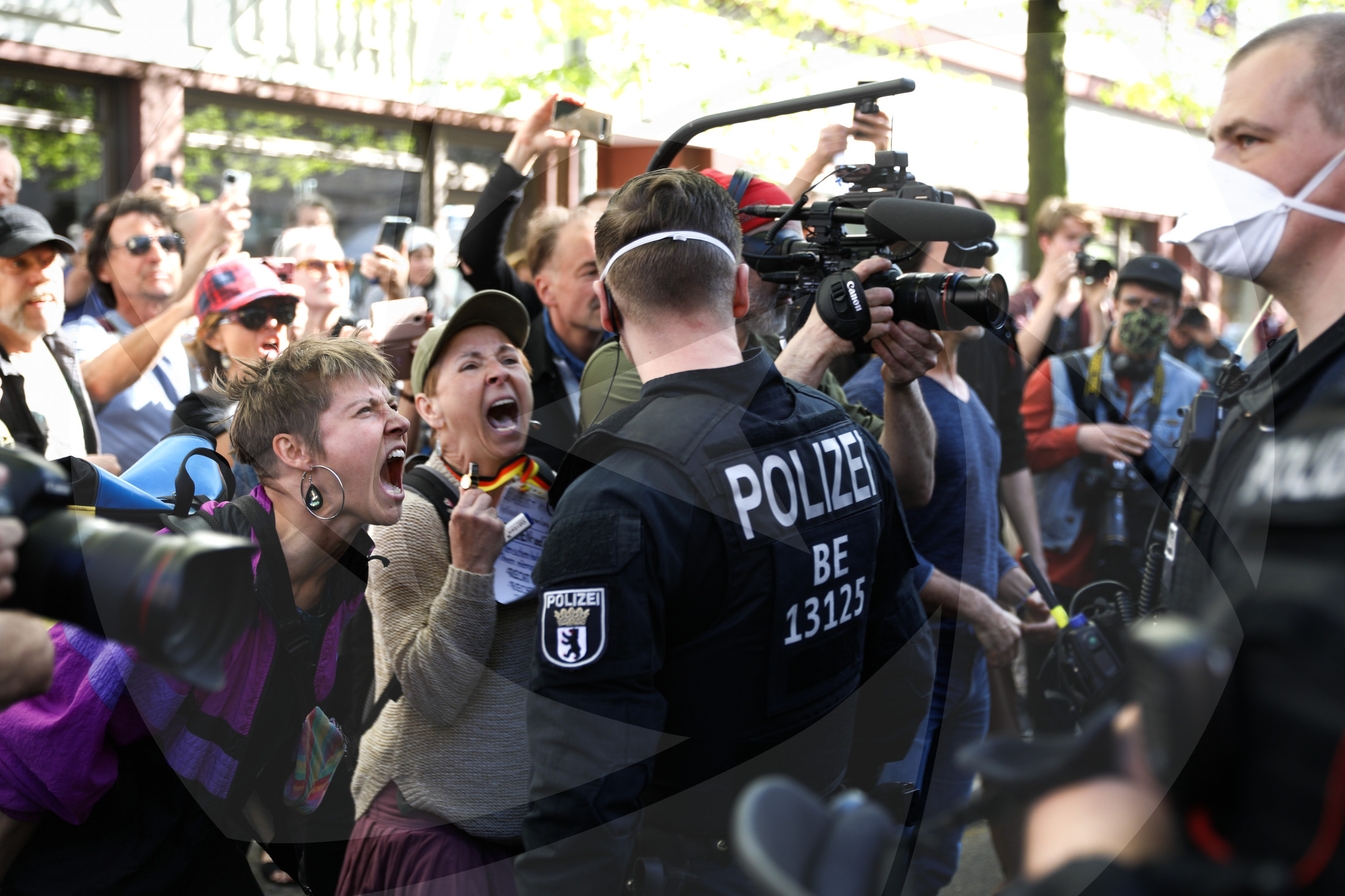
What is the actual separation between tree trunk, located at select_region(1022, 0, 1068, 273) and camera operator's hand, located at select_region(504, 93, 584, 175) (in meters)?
4.45

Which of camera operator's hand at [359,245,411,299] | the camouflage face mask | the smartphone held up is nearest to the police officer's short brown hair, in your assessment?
the smartphone held up

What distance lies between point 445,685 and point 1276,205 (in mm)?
1668

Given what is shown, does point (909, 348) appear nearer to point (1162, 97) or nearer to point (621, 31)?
point (621, 31)

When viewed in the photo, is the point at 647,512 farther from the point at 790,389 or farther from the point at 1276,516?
the point at 1276,516

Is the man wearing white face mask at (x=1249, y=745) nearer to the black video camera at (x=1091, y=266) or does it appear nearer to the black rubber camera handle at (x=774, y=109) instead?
the black rubber camera handle at (x=774, y=109)

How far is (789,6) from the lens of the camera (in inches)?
237

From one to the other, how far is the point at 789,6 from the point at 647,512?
5253 millimetres

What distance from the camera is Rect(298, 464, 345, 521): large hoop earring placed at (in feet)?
6.56

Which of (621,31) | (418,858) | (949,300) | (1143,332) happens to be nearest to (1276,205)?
(949,300)

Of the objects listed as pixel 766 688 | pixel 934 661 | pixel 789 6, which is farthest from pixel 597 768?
pixel 789 6

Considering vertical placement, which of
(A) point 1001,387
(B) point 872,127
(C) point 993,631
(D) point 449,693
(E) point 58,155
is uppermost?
(E) point 58,155

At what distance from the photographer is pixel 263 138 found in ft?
26.2

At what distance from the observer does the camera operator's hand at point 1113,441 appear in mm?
4078

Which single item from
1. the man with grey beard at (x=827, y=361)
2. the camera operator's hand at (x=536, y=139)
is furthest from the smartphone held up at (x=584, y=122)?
the man with grey beard at (x=827, y=361)
